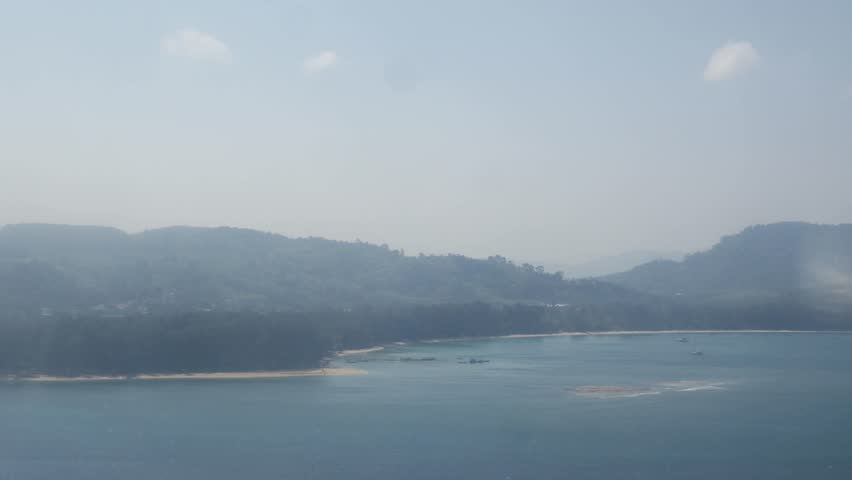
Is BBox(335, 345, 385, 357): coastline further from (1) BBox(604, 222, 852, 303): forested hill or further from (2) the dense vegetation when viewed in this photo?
(1) BBox(604, 222, 852, 303): forested hill

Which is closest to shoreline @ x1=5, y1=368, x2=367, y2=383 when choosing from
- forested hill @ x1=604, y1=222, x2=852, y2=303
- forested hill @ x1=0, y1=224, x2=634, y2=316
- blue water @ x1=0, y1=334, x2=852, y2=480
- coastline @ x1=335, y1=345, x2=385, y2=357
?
blue water @ x1=0, y1=334, x2=852, y2=480

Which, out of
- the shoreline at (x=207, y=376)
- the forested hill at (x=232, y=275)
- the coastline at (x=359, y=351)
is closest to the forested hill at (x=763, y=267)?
the forested hill at (x=232, y=275)

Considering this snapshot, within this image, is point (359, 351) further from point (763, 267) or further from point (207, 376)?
point (763, 267)

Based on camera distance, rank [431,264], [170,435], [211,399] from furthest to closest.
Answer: [431,264] → [211,399] → [170,435]

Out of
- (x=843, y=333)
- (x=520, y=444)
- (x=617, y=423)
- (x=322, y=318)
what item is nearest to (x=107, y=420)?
(x=520, y=444)

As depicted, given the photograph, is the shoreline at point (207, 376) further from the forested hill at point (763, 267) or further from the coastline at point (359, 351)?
the forested hill at point (763, 267)

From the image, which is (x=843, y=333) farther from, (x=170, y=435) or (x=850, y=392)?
(x=170, y=435)

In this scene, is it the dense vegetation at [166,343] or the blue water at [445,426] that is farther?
the dense vegetation at [166,343]
